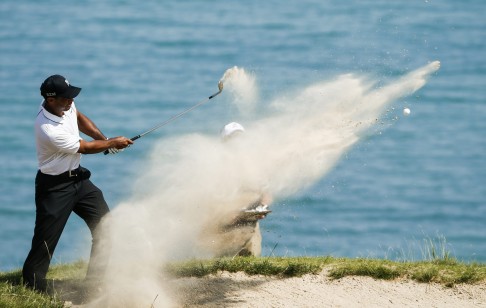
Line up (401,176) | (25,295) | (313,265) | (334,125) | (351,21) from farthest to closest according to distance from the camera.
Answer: (351,21), (401,176), (334,125), (313,265), (25,295)

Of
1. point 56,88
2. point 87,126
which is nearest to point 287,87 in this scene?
point 87,126

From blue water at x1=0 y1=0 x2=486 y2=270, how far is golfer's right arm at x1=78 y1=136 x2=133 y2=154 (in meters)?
13.1

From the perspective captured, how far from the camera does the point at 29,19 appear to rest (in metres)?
46.0

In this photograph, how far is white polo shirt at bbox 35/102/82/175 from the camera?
35.9 ft

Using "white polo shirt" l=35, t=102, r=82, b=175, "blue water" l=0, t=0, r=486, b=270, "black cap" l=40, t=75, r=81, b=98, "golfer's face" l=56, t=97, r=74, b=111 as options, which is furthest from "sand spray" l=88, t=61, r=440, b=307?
"blue water" l=0, t=0, r=486, b=270

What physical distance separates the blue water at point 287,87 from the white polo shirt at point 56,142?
1301 cm

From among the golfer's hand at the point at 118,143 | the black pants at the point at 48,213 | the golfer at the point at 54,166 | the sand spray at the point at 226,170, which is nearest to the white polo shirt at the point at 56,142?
the golfer at the point at 54,166

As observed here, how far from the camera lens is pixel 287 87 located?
27484mm

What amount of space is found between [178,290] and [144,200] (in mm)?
Answer: 1448

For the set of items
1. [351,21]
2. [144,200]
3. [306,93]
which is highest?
[351,21]

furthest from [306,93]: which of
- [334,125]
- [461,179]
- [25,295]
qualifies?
[461,179]

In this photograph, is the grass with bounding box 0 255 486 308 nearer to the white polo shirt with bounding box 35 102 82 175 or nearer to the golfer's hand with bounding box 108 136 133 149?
the white polo shirt with bounding box 35 102 82 175

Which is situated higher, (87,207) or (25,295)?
(87,207)

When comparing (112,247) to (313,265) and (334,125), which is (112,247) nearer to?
(313,265)
